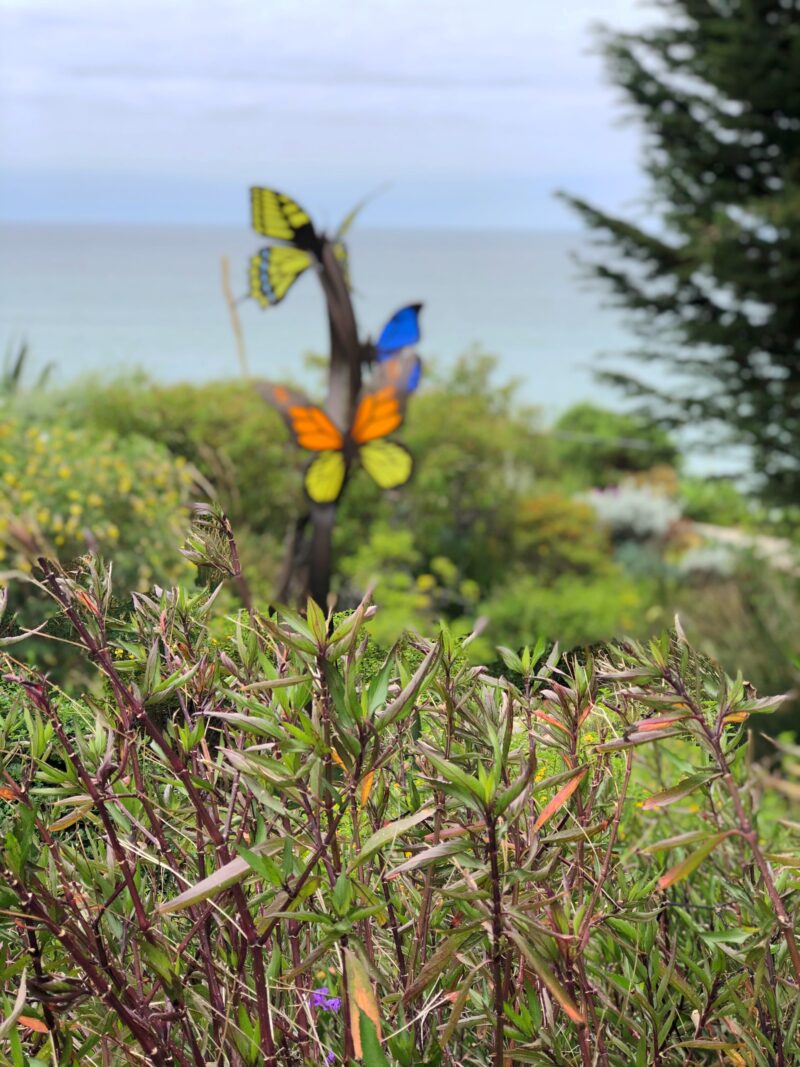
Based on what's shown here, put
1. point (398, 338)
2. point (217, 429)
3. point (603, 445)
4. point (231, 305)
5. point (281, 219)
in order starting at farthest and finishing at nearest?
point (603, 445), point (217, 429), point (398, 338), point (231, 305), point (281, 219)

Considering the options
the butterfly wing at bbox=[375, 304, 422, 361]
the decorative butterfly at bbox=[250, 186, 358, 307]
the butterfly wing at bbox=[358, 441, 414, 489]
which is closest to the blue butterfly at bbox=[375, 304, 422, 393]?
the butterfly wing at bbox=[375, 304, 422, 361]

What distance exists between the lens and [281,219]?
12.5 feet

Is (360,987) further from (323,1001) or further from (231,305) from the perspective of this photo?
(231,305)

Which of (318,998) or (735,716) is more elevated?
(735,716)

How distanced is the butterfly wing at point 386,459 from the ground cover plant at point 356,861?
135 inches

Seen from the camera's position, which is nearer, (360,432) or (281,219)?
(281,219)

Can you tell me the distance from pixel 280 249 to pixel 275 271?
0.08m

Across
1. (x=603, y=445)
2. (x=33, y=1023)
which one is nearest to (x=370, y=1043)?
(x=33, y=1023)

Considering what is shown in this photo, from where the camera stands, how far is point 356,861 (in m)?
0.60

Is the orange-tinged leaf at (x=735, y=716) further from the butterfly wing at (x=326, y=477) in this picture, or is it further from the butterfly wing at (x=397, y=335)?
the butterfly wing at (x=397, y=335)

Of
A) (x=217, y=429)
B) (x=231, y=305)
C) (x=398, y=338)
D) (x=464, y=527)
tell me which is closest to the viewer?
(x=231, y=305)

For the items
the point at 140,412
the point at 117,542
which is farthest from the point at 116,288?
the point at 117,542

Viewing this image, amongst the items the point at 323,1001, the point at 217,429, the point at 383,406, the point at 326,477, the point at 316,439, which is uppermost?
the point at 323,1001

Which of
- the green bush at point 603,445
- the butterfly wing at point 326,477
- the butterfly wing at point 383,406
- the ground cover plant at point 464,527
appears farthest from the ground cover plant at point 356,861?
the green bush at point 603,445
